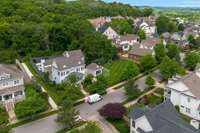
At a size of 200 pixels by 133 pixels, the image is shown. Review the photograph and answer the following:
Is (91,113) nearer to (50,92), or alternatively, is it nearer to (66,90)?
(66,90)

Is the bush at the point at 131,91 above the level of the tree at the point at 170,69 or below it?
below

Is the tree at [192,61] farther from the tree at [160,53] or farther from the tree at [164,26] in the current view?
the tree at [164,26]

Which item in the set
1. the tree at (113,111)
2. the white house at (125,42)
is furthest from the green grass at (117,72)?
the tree at (113,111)

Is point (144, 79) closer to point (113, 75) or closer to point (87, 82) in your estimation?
point (113, 75)

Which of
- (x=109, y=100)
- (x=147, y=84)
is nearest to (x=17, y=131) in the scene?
(x=109, y=100)

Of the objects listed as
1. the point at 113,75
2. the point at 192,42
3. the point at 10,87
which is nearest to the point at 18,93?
the point at 10,87

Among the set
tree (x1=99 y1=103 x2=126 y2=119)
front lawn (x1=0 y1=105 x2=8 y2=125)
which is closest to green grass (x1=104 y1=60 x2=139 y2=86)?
tree (x1=99 y1=103 x2=126 y2=119)

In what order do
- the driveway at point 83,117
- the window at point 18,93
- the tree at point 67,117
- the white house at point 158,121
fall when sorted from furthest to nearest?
the window at point 18,93 → the driveway at point 83,117 → the tree at point 67,117 → the white house at point 158,121
